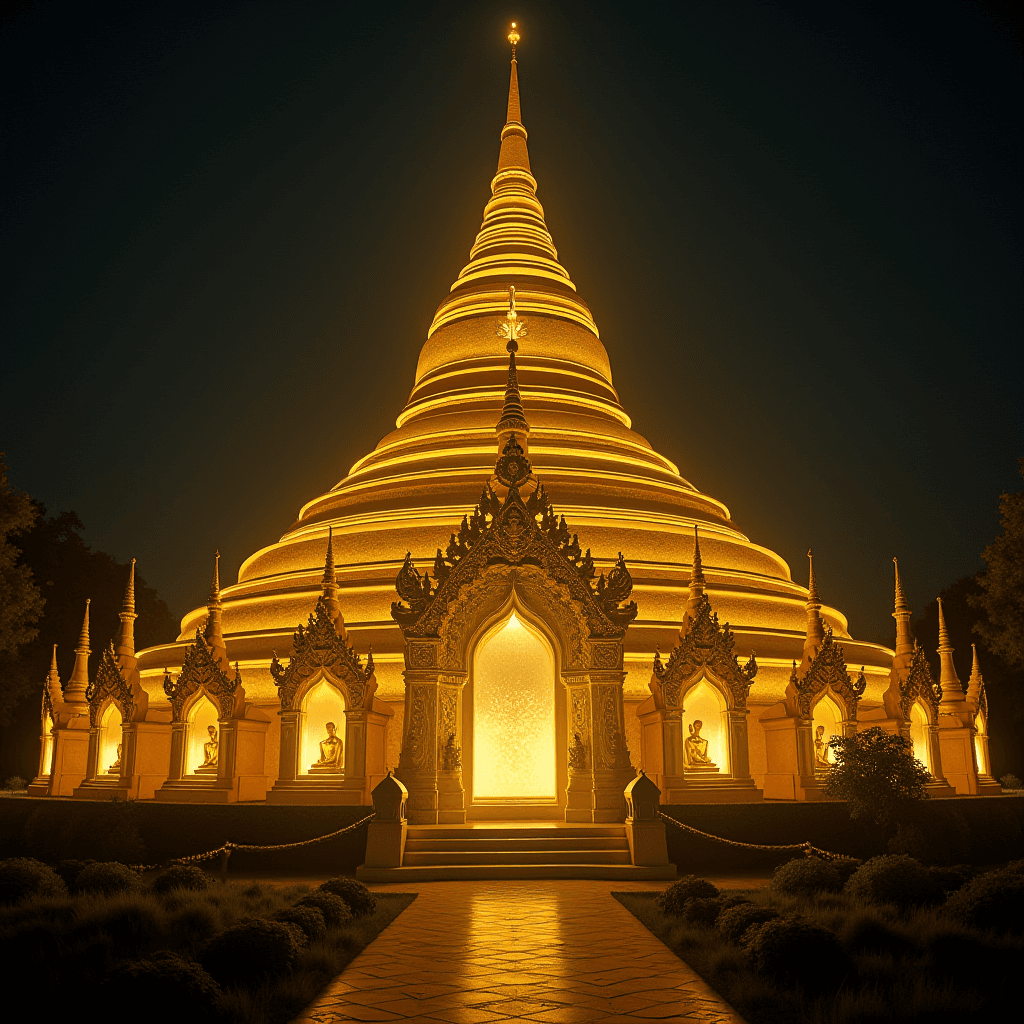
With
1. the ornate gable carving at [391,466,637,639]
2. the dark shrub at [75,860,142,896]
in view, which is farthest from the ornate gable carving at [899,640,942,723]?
the dark shrub at [75,860,142,896]

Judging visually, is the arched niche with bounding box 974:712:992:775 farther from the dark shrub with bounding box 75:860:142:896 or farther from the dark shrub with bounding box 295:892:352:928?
the dark shrub with bounding box 75:860:142:896

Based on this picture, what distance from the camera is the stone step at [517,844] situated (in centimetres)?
1502

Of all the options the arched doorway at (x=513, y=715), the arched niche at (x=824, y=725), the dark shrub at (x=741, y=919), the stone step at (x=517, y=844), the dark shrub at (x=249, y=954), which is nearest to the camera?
the dark shrub at (x=249, y=954)

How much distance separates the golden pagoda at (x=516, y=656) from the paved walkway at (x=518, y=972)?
534 centimetres

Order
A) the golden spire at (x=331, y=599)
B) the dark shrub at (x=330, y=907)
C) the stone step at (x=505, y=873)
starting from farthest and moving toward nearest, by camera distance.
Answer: the golden spire at (x=331, y=599) < the stone step at (x=505, y=873) < the dark shrub at (x=330, y=907)

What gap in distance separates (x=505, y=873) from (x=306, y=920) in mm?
5394

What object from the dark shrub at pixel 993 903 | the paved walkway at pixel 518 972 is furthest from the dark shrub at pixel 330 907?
the dark shrub at pixel 993 903

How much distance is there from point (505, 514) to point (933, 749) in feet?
31.1

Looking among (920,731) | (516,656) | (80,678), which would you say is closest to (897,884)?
(516,656)

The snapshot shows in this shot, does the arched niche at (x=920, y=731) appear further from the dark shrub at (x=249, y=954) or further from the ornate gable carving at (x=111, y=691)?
the dark shrub at (x=249, y=954)

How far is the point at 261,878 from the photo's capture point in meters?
14.8

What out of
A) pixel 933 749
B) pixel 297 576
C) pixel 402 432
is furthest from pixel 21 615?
pixel 933 749

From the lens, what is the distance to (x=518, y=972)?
26.8 ft

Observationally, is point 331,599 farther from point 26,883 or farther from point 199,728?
point 26,883
